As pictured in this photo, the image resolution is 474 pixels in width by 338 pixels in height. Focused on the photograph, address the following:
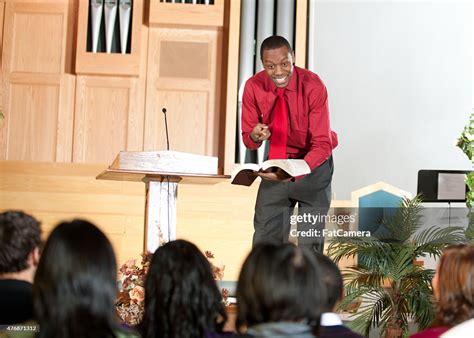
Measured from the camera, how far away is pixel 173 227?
485 cm

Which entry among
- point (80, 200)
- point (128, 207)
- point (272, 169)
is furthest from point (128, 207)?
point (272, 169)

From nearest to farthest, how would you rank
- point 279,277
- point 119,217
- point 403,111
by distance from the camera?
1. point 279,277
2. point 119,217
3. point 403,111

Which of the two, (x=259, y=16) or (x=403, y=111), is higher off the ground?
(x=259, y=16)

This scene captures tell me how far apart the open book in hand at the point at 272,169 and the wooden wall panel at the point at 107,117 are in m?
3.53

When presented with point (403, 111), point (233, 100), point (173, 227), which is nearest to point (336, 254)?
point (173, 227)

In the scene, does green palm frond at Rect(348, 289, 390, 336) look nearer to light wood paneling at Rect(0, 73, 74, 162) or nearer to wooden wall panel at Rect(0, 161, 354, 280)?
wooden wall panel at Rect(0, 161, 354, 280)

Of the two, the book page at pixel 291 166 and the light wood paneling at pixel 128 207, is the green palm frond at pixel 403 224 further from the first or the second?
the light wood paneling at pixel 128 207

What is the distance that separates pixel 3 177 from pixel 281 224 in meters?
3.41

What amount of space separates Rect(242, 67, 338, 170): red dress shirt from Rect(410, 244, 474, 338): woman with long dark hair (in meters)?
1.81

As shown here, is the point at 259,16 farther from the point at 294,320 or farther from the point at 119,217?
the point at 294,320

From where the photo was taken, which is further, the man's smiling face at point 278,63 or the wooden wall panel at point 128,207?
the wooden wall panel at point 128,207

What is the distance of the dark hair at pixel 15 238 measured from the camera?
2553 mm

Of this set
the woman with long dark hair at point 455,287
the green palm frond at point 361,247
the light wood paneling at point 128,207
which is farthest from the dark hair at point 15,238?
the light wood paneling at point 128,207

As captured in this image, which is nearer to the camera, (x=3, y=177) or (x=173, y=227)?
(x=173, y=227)
